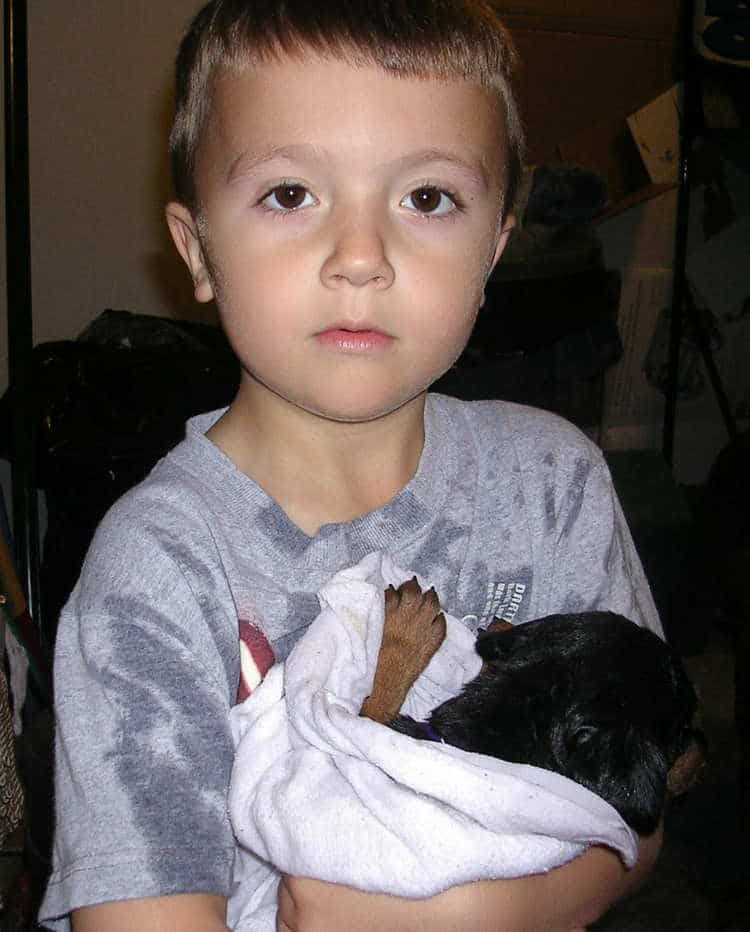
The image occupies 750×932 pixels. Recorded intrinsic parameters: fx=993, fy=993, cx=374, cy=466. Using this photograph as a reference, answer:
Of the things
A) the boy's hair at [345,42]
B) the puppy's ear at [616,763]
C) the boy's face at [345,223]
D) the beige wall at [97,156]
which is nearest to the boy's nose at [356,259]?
the boy's face at [345,223]

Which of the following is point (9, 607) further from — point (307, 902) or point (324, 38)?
point (324, 38)

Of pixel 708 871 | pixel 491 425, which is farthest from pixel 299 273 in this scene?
pixel 708 871

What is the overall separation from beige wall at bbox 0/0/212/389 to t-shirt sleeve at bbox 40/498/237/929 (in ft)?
5.73

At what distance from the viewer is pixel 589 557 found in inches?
36.3

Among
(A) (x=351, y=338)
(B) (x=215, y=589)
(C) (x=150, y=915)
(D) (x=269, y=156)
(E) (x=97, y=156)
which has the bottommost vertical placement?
(E) (x=97, y=156)

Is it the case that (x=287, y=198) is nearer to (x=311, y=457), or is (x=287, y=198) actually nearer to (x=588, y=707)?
(x=311, y=457)

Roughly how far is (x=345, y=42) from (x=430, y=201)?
14cm

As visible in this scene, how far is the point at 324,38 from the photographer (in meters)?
0.76

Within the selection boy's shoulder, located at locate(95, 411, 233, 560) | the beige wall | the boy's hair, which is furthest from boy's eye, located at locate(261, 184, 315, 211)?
the beige wall

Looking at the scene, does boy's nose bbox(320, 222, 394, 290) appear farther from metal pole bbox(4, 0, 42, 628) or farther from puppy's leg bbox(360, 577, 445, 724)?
metal pole bbox(4, 0, 42, 628)

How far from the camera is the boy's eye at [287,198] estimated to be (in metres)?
0.77

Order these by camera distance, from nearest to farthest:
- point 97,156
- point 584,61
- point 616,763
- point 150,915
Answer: point 150,915 < point 616,763 < point 97,156 < point 584,61

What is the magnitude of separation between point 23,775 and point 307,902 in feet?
1.95

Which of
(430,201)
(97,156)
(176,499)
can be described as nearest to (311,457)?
(176,499)
